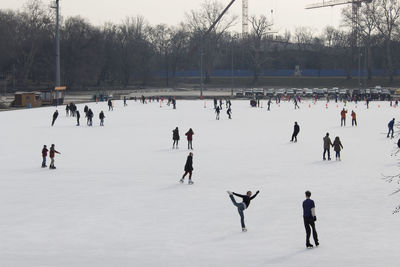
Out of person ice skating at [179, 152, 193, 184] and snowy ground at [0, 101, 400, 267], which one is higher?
person ice skating at [179, 152, 193, 184]

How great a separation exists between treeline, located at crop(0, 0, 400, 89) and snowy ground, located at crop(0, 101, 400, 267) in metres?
56.6

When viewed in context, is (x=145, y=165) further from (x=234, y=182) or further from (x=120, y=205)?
(x=120, y=205)

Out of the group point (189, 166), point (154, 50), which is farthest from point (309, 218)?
point (154, 50)

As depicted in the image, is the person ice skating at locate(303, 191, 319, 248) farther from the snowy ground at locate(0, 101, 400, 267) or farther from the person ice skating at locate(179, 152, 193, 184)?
the person ice skating at locate(179, 152, 193, 184)

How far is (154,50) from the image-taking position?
5325 inches

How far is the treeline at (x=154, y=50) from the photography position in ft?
331

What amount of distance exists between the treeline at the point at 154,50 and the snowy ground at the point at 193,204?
56.6 meters

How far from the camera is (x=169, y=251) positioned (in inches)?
460

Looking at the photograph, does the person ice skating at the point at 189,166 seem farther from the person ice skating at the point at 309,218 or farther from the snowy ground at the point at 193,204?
the person ice skating at the point at 309,218

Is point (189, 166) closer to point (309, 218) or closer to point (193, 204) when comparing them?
point (193, 204)

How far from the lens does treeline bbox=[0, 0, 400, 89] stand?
3967 inches

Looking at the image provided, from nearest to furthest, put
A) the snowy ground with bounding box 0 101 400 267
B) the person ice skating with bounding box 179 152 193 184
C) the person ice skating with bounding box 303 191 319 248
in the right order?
the snowy ground with bounding box 0 101 400 267 → the person ice skating with bounding box 303 191 319 248 → the person ice skating with bounding box 179 152 193 184

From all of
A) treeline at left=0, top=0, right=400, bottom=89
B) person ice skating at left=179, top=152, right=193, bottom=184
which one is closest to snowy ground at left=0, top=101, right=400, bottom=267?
person ice skating at left=179, top=152, right=193, bottom=184

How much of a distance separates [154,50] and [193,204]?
121592mm
